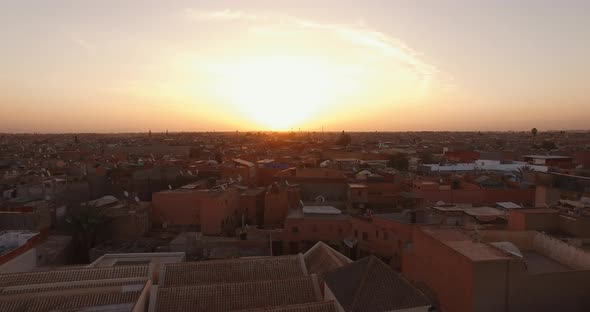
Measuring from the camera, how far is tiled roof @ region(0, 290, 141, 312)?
32.4 feet

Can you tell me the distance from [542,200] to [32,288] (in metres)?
23.5

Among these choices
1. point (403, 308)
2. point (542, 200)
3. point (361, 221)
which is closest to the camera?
point (403, 308)

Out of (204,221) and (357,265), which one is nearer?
(357,265)

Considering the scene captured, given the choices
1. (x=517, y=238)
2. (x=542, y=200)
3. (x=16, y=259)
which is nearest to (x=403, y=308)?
(x=517, y=238)

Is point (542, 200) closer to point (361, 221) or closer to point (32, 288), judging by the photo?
point (361, 221)

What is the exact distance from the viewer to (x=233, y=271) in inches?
481

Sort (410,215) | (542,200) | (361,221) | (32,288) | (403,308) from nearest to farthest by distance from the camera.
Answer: (403,308) → (32,288) → (410,215) → (361,221) → (542,200)

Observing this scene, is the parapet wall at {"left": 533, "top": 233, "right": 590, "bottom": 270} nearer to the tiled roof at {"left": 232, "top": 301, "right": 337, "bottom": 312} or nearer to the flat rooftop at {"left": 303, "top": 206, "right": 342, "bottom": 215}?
the tiled roof at {"left": 232, "top": 301, "right": 337, "bottom": 312}

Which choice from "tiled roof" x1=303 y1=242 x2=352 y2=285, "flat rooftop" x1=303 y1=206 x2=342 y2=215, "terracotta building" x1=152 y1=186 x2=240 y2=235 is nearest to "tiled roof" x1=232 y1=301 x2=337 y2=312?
"tiled roof" x1=303 y1=242 x2=352 y2=285

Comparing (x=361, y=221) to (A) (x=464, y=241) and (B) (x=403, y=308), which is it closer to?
(A) (x=464, y=241)

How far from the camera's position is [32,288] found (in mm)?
10617

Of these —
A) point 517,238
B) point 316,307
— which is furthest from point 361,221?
point 316,307

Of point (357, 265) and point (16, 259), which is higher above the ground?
point (357, 265)

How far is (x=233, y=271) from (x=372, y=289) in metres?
4.34
